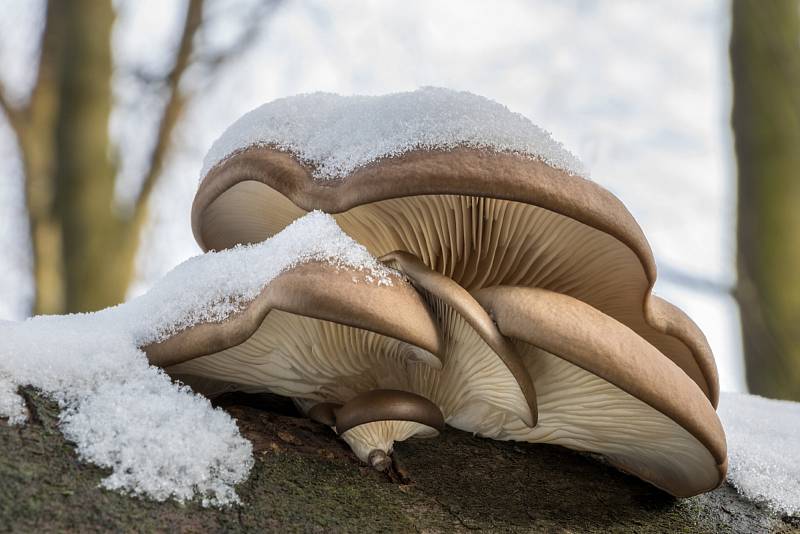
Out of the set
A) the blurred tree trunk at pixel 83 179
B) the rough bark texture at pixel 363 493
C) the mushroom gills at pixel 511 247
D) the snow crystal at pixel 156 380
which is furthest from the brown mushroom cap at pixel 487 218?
the blurred tree trunk at pixel 83 179

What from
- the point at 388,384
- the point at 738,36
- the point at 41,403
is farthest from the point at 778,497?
the point at 738,36

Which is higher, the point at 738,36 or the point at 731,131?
the point at 738,36

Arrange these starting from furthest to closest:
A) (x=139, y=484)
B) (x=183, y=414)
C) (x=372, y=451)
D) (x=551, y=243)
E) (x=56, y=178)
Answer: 1. (x=56, y=178)
2. (x=551, y=243)
3. (x=372, y=451)
4. (x=183, y=414)
5. (x=139, y=484)

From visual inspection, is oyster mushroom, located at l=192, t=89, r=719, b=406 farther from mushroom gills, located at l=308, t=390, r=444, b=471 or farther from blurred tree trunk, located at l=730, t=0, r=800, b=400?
blurred tree trunk, located at l=730, t=0, r=800, b=400

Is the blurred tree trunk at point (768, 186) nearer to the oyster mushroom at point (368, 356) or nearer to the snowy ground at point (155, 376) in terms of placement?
the oyster mushroom at point (368, 356)

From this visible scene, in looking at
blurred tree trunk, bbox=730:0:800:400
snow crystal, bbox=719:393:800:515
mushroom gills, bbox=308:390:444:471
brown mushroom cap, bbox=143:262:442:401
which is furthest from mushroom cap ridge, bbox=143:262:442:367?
blurred tree trunk, bbox=730:0:800:400

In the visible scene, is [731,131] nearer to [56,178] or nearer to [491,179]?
[491,179]

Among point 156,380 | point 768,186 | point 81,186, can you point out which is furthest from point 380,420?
point 768,186
